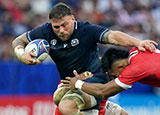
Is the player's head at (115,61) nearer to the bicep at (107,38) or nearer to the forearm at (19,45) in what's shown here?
the bicep at (107,38)

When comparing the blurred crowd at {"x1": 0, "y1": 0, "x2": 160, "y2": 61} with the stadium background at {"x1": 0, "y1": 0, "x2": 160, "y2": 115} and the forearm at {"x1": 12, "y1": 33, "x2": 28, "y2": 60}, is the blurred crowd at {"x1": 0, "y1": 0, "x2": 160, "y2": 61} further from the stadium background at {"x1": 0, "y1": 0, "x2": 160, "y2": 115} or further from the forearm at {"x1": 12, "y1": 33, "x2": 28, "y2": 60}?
the forearm at {"x1": 12, "y1": 33, "x2": 28, "y2": 60}

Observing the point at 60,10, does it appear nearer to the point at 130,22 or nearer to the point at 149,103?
the point at 149,103

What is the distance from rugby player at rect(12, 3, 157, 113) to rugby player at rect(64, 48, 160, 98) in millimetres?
349

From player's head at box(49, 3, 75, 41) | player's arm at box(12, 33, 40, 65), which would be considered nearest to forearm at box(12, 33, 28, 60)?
player's arm at box(12, 33, 40, 65)

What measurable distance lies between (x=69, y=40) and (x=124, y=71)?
1.20 metres

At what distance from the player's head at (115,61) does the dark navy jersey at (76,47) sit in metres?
0.43

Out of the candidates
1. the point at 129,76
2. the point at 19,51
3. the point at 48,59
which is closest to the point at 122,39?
the point at 129,76

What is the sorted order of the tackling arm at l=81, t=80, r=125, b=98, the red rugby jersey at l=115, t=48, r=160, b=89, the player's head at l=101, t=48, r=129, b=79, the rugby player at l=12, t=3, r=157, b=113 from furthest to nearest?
1. the rugby player at l=12, t=3, r=157, b=113
2. the player's head at l=101, t=48, r=129, b=79
3. the tackling arm at l=81, t=80, r=125, b=98
4. the red rugby jersey at l=115, t=48, r=160, b=89

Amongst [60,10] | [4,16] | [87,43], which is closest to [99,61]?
[87,43]

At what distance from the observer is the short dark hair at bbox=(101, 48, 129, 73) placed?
672 cm

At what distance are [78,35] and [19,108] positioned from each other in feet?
14.8

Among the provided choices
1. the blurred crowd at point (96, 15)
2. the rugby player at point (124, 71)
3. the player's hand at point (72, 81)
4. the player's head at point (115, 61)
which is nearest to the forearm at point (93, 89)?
the rugby player at point (124, 71)

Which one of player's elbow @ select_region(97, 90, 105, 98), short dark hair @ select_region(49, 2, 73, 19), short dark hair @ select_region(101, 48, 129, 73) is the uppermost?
short dark hair @ select_region(49, 2, 73, 19)

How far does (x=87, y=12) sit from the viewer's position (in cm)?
1395
